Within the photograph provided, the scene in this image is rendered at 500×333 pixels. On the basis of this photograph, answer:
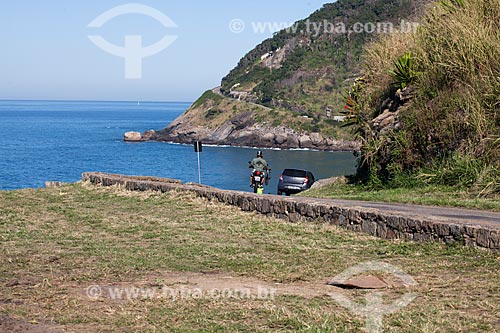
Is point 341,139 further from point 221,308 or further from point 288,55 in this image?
point 221,308

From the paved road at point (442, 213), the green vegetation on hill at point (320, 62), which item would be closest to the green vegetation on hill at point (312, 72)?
the green vegetation on hill at point (320, 62)

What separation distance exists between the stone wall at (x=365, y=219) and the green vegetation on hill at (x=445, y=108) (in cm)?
489

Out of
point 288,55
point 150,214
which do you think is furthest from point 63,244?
point 288,55

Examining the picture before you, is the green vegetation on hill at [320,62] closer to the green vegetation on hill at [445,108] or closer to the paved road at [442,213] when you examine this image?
the green vegetation on hill at [445,108]

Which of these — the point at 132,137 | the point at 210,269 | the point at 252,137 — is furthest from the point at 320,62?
the point at 210,269

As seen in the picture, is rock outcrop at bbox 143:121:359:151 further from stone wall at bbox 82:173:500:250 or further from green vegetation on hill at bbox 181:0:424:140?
stone wall at bbox 82:173:500:250

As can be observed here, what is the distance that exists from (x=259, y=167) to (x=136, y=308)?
16.1 m

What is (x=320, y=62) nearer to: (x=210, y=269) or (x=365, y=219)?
(x=365, y=219)

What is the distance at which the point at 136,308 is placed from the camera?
8117 mm

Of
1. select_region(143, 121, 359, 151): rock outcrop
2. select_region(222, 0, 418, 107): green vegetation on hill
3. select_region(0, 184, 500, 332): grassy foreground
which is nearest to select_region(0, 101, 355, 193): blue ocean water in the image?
select_region(143, 121, 359, 151): rock outcrop

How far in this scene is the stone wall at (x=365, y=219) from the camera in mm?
10977

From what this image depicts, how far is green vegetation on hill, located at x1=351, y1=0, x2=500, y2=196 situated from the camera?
19000 mm

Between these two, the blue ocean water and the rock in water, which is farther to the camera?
the rock in water

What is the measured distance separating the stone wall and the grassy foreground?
10.4 inches
